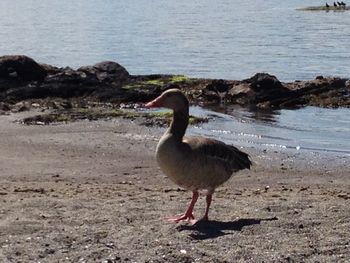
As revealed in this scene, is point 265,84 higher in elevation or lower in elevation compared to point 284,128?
higher

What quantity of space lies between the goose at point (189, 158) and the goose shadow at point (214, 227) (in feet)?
0.50

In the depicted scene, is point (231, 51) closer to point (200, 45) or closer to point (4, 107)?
point (200, 45)

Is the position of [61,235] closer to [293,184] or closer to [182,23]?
[293,184]

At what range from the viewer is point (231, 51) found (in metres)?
52.6

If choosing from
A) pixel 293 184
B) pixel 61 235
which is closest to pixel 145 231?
pixel 61 235

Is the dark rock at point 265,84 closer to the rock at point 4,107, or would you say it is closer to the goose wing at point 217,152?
the rock at point 4,107

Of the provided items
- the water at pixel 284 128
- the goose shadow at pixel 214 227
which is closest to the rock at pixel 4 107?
the water at pixel 284 128

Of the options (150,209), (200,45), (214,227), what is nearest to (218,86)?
(150,209)

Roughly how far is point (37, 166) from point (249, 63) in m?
29.6

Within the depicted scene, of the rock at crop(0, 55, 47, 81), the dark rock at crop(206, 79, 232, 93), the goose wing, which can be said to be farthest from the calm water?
the goose wing

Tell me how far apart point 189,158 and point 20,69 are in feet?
71.6

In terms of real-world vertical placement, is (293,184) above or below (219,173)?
below

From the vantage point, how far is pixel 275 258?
8.52 metres

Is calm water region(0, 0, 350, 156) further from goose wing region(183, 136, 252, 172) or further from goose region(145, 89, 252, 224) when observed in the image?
goose region(145, 89, 252, 224)
